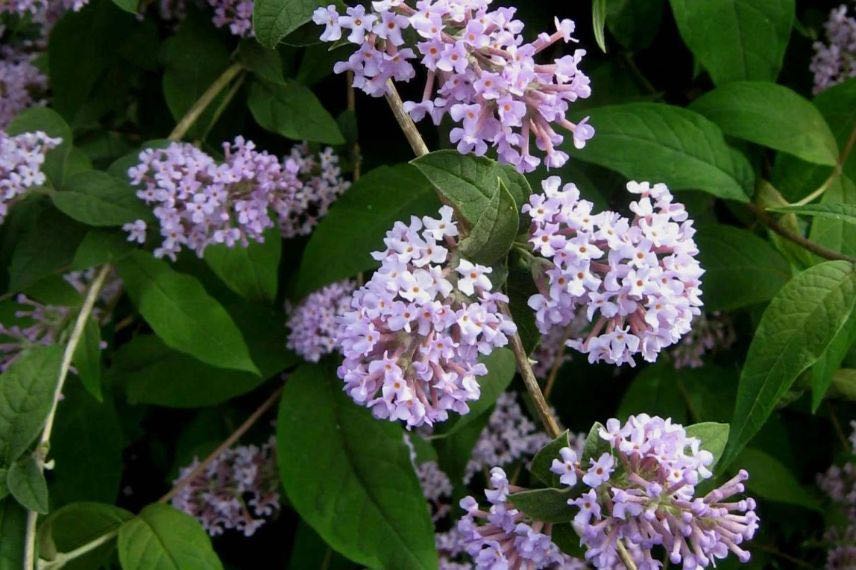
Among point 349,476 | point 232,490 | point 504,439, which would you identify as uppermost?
point 349,476

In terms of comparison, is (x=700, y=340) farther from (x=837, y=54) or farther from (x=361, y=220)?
(x=361, y=220)

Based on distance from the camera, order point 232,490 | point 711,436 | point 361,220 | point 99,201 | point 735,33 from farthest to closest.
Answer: point 232,490
point 361,220
point 735,33
point 99,201
point 711,436

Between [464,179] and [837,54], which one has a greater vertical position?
[464,179]

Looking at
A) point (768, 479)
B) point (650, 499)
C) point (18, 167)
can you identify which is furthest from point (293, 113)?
point (768, 479)

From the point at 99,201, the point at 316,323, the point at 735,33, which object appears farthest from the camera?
the point at 316,323

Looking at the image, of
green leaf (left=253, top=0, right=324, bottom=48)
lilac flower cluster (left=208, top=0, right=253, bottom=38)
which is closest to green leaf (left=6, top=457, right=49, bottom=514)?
green leaf (left=253, top=0, right=324, bottom=48)

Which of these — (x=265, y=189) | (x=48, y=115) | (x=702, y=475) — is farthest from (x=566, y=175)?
(x=48, y=115)

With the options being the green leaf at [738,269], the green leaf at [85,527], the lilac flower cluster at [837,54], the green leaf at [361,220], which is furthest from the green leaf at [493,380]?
the lilac flower cluster at [837,54]

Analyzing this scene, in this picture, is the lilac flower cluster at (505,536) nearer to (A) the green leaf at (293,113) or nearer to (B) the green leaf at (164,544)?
(B) the green leaf at (164,544)
